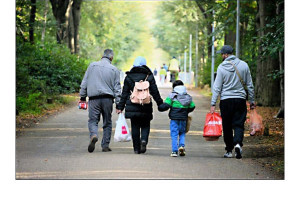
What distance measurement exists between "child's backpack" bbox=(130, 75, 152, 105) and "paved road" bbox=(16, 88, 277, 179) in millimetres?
956

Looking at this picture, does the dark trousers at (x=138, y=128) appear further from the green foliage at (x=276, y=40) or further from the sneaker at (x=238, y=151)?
the green foliage at (x=276, y=40)

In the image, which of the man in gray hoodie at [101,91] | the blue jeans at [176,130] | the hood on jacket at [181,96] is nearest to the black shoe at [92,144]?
the man in gray hoodie at [101,91]

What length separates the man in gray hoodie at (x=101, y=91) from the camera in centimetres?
1151

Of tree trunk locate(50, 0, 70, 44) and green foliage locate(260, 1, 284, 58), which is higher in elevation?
tree trunk locate(50, 0, 70, 44)

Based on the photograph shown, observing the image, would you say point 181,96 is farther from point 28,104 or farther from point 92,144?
point 28,104

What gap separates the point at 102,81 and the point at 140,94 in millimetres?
902

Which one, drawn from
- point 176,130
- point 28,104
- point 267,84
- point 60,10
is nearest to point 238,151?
point 176,130

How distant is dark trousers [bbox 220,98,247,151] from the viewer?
11.1m

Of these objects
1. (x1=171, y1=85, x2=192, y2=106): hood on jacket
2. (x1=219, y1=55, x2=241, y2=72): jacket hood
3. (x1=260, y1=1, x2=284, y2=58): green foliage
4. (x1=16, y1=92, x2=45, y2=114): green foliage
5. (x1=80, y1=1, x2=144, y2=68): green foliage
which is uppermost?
(x1=80, y1=1, x2=144, y2=68): green foliage

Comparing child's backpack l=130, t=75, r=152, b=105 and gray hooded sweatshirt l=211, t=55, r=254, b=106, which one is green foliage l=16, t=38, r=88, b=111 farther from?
gray hooded sweatshirt l=211, t=55, r=254, b=106

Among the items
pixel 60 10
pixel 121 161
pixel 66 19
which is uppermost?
pixel 60 10

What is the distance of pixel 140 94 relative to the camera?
11.0 metres

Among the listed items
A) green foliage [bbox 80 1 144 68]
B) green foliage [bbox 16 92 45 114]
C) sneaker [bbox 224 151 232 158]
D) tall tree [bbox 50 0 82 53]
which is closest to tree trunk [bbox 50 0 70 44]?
tall tree [bbox 50 0 82 53]

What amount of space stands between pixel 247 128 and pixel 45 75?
45.0 feet
